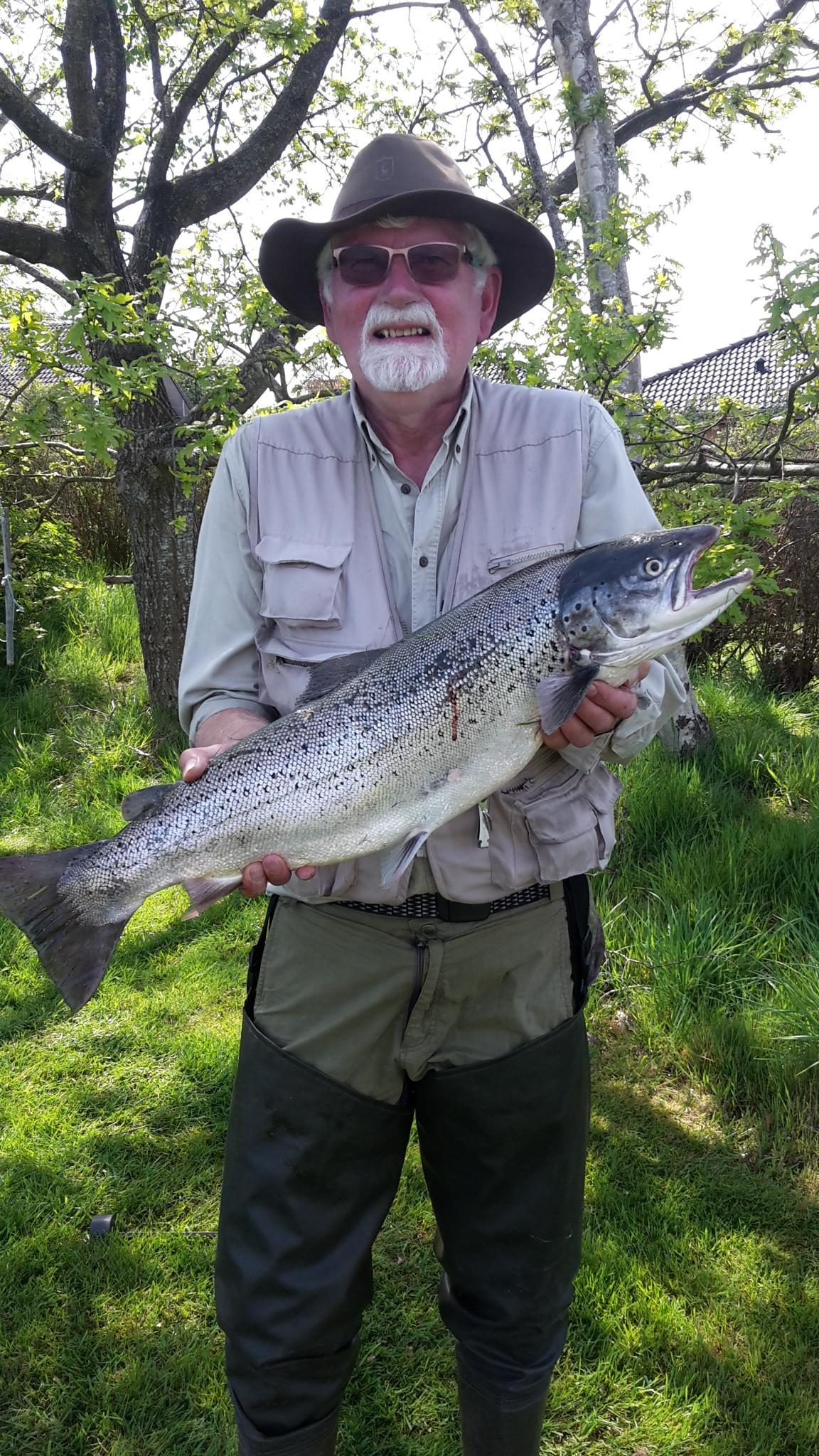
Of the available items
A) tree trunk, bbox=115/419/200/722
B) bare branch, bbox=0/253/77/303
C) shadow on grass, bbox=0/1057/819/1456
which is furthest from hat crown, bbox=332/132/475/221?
bare branch, bbox=0/253/77/303

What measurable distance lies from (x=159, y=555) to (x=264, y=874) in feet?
19.4

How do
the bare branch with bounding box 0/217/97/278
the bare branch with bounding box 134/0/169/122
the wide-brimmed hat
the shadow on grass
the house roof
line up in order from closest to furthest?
the wide-brimmed hat, the shadow on grass, the bare branch with bounding box 0/217/97/278, the bare branch with bounding box 134/0/169/122, the house roof

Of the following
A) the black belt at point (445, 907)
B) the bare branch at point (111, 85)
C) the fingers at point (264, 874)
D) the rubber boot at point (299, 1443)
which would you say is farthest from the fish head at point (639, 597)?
the bare branch at point (111, 85)

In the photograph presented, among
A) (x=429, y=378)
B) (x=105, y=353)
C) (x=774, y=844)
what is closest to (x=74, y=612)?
(x=105, y=353)

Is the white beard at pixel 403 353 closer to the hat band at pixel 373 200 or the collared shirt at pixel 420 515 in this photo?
the collared shirt at pixel 420 515

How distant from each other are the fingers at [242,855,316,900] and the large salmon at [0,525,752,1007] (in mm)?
20

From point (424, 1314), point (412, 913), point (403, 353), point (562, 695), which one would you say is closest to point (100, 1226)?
point (424, 1314)

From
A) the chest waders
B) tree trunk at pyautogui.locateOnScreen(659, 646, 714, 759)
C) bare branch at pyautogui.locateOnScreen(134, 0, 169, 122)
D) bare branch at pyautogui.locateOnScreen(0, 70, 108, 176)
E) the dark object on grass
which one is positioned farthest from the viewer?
bare branch at pyautogui.locateOnScreen(134, 0, 169, 122)

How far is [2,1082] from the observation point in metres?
4.14

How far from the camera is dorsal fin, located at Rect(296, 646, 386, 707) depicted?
A: 225 cm

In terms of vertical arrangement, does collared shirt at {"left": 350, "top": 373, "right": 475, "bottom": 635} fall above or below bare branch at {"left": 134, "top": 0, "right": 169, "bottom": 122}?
below

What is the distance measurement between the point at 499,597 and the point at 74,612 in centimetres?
799

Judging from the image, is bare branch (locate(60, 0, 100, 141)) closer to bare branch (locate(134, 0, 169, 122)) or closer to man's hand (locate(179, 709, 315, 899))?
bare branch (locate(134, 0, 169, 122))

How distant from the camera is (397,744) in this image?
2.24 m
